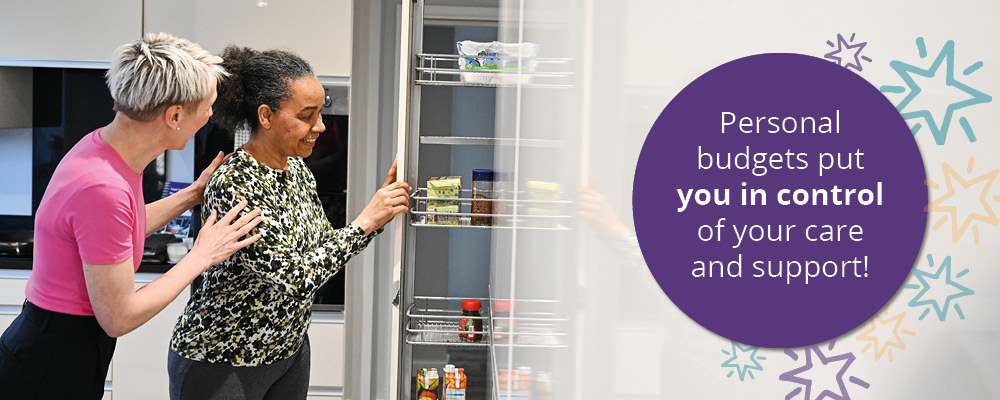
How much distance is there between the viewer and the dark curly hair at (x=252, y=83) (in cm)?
160

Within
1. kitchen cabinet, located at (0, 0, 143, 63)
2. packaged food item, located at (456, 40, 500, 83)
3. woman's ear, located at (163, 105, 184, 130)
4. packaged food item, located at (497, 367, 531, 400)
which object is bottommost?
packaged food item, located at (497, 367, 531, 400)

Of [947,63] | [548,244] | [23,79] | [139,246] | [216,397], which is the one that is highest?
[23,79]

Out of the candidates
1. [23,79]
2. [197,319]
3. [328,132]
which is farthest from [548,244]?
[23,79]

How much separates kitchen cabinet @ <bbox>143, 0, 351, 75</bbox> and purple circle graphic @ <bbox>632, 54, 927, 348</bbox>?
2718 mm

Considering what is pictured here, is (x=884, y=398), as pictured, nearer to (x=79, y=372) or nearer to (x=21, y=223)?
(x=79, y=372)

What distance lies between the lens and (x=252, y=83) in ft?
5.31

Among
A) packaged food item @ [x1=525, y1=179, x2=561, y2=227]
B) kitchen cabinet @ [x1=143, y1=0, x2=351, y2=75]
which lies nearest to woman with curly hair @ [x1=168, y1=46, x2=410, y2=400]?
packaged food item @ [x1=525, y1=179, x2=561, y2=227]

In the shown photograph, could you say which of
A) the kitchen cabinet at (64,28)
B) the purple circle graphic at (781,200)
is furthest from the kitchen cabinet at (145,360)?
the purple circle graphic at (781,200)

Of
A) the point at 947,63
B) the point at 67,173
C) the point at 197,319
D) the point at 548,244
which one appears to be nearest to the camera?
the point at 947,63

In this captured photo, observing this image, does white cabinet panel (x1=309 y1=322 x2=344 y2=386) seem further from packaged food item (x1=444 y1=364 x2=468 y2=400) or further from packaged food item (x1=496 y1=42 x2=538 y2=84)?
packaged food item (x1=496 y1=42 x2=538 y2=84)

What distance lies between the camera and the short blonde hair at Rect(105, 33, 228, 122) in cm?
136

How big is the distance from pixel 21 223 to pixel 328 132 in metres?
1.47

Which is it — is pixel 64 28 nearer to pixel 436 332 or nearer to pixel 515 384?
pixel 436 332

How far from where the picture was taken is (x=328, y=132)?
3.01 m
